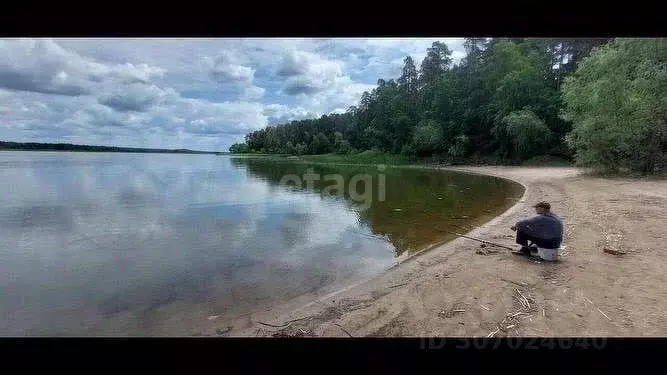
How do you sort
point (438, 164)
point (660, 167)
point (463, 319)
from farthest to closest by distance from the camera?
point (438, 164), point (660, 167), point (463, 319)

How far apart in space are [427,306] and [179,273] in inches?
149

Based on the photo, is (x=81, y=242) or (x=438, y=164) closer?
(x=81, y=242)

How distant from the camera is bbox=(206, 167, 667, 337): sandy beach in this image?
267 cm

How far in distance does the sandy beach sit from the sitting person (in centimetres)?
23

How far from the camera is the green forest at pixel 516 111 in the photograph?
36.5ft

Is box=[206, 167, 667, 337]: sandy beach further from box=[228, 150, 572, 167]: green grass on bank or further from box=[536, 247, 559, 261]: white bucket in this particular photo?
box=[228, 150, 572, 167]: green grass on bank

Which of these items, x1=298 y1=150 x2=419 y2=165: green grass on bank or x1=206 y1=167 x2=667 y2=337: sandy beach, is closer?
x1=206 y1=167 x2=667 y2=337: sandy beach

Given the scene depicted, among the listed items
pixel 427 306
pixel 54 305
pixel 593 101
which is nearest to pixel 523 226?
pixel 427 306

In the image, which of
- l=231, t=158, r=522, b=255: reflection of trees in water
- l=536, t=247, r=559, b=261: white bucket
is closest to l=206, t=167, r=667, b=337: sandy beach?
l=536, t=247, r=559, b=261: white bucket

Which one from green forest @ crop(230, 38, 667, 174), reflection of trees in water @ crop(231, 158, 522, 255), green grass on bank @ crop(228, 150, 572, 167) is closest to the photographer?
reflection of trees in water @ crop(231, 158, 522, 255)
